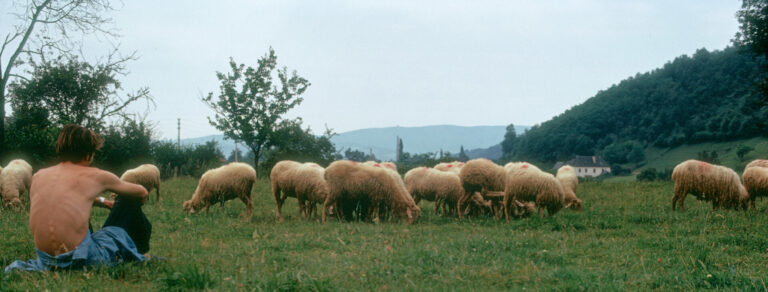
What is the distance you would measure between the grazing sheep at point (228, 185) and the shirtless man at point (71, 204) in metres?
6.01

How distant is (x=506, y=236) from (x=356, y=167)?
3828 mm

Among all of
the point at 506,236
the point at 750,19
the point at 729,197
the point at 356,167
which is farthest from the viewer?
the point at 750,19

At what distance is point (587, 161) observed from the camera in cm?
6200

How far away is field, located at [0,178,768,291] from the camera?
478 cm

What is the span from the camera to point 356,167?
430 inches

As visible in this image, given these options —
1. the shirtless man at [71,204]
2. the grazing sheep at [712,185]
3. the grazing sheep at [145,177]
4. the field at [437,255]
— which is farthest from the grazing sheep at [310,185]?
the grazing sheep at [712,185]

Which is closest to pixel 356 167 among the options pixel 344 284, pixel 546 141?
pixel 344 284

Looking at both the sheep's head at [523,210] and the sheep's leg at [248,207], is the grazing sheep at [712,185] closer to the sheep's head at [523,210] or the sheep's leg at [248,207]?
the sheep's head at [523,210]

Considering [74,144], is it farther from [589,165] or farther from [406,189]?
[589,165]

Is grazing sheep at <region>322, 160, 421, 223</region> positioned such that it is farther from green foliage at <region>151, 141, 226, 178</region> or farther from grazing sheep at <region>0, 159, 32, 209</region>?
green foliage at <region>151, 141, 226, 178</region>

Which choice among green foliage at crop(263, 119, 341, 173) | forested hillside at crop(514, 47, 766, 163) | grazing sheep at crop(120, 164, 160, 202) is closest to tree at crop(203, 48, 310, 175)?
green foliage at crop(263, 119, 341, 173)

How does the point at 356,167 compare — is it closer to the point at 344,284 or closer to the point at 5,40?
the point at 344,284

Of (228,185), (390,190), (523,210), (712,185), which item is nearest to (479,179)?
(523,210)

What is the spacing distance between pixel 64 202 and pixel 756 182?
46.5ft
